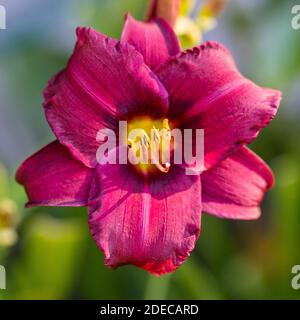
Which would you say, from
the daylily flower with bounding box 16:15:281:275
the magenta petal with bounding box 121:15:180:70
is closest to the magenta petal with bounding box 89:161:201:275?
the daylily flower with bounding box 16:15:281:275

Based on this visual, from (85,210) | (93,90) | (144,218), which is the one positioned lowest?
(85,210)

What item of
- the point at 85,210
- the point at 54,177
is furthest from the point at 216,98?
the point at 85,210

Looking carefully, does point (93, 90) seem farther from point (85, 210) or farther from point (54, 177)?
point (85, 210)

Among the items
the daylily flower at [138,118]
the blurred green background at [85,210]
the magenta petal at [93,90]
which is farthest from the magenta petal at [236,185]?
the blurred green background at [85,210]

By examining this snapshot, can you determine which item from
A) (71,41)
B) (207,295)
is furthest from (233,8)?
(207,295)

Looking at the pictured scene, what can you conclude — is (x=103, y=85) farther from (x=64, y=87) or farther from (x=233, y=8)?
(x=233, y=8)

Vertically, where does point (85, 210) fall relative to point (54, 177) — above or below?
below
